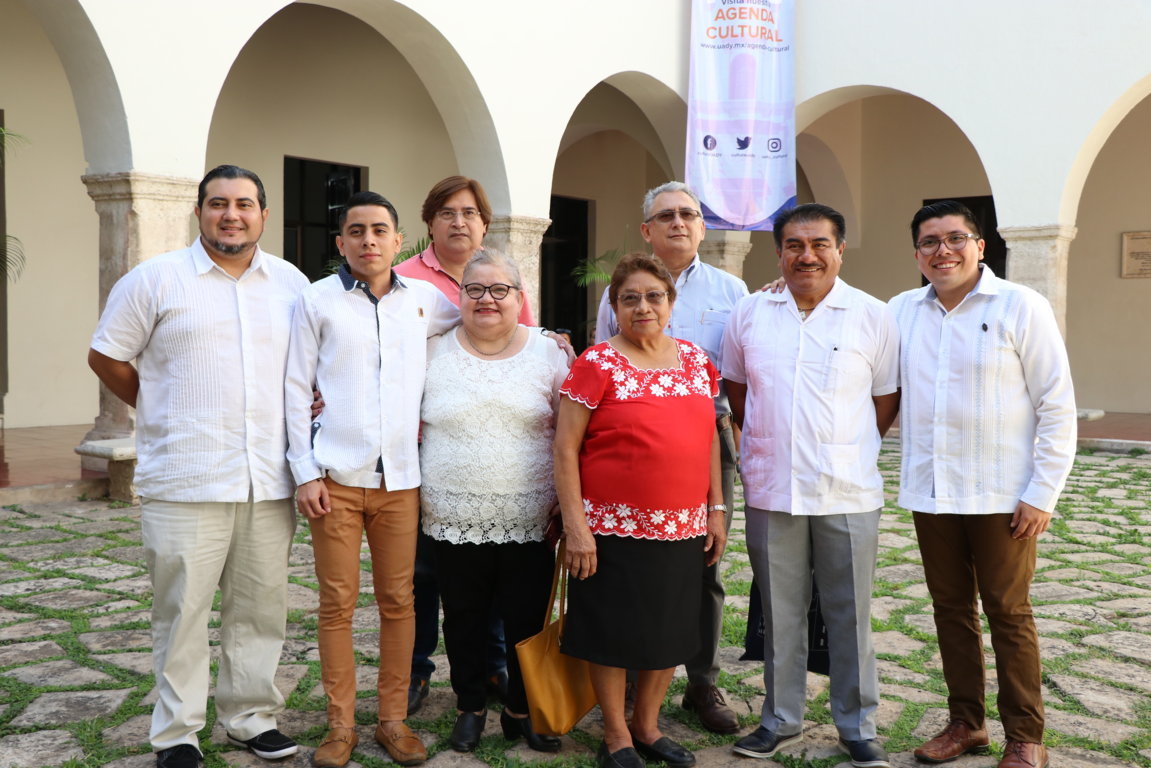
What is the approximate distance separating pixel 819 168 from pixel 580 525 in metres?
12.0

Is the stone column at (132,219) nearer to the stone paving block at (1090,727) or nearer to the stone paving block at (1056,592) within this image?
the stone paving block at (1056,592)

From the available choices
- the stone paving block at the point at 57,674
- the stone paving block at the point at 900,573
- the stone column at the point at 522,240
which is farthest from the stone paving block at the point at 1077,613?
the stone column at the point at 522,240

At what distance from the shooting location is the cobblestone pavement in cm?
311

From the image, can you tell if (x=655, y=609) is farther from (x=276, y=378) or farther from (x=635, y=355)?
(x=276, y=378)

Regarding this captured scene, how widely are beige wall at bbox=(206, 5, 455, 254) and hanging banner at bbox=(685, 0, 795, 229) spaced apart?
322 centimetres

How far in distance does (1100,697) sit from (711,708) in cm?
140

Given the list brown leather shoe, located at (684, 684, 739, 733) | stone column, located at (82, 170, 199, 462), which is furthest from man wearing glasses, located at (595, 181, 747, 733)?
stone column, located at (82, 170, 199, 462)

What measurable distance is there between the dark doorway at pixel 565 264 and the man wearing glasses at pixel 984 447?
11453mm

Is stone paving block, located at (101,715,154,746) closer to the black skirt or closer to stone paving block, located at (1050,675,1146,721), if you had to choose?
the black skirt

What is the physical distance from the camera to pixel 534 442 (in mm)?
3039

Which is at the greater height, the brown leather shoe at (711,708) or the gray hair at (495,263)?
the gray hair at (495,263)

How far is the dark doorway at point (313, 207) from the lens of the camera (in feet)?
34.9

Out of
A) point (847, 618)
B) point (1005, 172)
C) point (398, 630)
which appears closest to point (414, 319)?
point (398, 630)

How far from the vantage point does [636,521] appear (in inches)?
114
